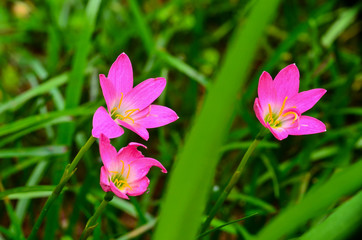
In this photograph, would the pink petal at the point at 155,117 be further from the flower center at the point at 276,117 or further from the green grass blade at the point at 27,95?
the green grass blade at the point at 27,95

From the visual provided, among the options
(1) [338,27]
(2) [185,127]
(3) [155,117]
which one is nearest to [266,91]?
(3) [155,117]

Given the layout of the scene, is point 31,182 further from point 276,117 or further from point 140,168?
point 276,117

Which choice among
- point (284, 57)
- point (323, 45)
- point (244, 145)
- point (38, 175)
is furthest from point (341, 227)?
point (284, 57)

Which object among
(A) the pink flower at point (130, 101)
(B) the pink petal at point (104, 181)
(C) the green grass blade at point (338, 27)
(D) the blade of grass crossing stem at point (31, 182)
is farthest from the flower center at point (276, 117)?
(C) the green grass blade at point (338, 27)

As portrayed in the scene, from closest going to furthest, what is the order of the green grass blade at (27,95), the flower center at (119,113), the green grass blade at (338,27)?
the flower center at (119,113), the green grass blade at (27,95), the green grass blade at (338,27)

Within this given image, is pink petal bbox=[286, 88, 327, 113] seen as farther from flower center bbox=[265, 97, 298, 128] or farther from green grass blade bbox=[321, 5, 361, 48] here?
green grass blade bbox=[321, 5, 361, 48]

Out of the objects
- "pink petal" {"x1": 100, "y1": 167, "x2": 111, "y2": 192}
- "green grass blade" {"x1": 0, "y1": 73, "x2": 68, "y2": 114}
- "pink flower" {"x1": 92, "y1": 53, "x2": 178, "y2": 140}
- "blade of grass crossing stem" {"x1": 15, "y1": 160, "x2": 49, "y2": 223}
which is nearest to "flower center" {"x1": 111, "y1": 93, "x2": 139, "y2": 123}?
"pink flower" {"x1": 92, "y1": 53, "x2": 178, "y2": 140}
